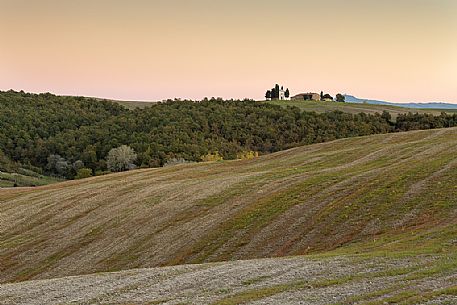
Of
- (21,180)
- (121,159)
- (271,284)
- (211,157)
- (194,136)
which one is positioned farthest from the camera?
(194,136)

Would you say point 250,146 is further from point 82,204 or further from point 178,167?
point 82,204

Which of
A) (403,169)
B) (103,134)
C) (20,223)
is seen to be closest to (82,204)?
(20,223)

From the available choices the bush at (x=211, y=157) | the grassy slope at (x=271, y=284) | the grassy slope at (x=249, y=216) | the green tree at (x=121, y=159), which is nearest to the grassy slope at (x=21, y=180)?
the green tree at (x=121, y=159)

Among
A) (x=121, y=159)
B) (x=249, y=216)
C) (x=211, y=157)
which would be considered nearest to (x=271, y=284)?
(x=249, y=216)

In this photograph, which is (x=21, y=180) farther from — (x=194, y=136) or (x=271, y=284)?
(x=271, y=284)

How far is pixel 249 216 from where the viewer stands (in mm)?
49312

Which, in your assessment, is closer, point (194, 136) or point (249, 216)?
point (249, 216)

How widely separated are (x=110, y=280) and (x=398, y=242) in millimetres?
16000

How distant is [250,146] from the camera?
570 ft

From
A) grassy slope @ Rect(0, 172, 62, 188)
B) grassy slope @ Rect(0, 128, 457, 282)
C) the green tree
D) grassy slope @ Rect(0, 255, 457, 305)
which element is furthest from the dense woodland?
grassy slope @ Rect(0, 255, 457, 305)

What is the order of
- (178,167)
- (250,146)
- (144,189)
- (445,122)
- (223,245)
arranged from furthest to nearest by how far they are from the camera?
(250,146) < (445,122) < (178,167) < (144,189) < (223,245)

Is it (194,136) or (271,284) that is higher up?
(271,284)

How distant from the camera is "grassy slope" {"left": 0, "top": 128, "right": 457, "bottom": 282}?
40312 millimetres

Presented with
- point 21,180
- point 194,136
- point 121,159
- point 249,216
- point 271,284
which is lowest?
A: point 21,180
